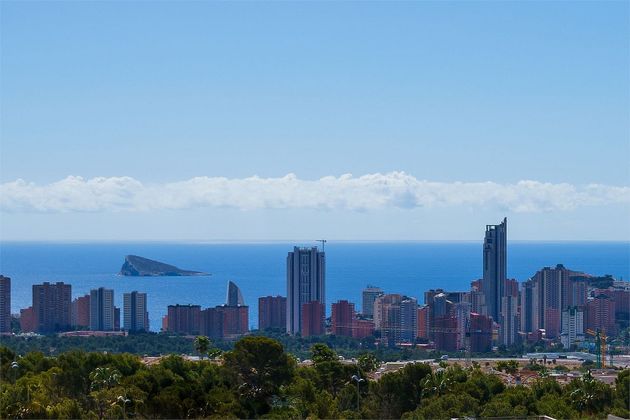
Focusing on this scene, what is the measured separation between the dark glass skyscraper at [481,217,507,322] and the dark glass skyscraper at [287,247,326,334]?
4.51m

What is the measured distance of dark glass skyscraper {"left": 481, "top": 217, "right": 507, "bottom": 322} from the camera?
2383 cm

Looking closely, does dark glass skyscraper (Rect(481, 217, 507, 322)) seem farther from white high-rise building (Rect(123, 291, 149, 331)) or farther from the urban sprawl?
white high-rise building (Rect(123, 291, 149, 331))

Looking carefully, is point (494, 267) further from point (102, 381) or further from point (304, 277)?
point (102, 381)

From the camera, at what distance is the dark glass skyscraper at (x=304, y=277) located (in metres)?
23.4

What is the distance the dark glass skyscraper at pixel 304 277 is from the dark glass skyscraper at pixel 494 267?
451 cm

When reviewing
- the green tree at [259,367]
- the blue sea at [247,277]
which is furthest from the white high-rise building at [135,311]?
the green tree at [259,367]

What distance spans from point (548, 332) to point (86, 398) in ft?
57.2

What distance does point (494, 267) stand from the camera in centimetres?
2416

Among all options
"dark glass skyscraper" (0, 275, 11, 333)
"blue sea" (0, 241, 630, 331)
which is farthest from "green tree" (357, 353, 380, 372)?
"blue sea" (0, 241, 630, 331)

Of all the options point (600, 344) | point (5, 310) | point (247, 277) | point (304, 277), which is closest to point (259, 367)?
point (600, 344)

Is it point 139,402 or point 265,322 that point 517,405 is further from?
point 265,322

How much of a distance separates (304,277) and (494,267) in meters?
5.25

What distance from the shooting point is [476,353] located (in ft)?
62.0

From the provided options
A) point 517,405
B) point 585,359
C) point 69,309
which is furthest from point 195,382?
point 69,309
